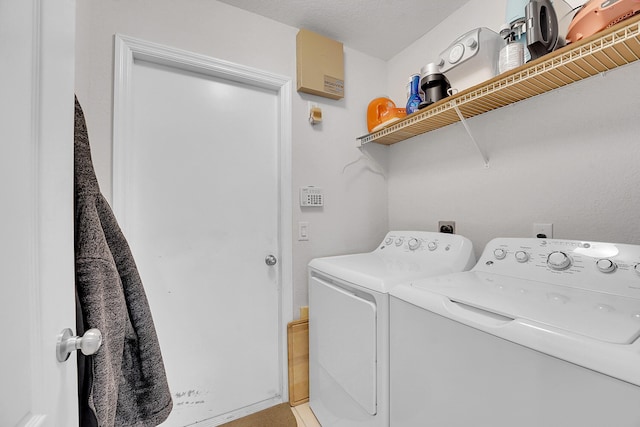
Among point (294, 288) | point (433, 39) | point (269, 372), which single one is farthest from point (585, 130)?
point (269, 372)

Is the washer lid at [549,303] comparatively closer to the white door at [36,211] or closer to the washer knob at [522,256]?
the washer knob at [522,256]

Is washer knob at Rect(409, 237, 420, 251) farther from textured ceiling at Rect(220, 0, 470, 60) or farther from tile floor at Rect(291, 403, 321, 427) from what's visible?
textured ceiling at Rect(220, 0, 470, 60)

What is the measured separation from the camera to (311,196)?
5.80 ft

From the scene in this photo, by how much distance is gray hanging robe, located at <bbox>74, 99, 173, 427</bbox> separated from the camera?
0.61 metres

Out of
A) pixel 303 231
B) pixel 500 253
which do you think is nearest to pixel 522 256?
pixel 500 253

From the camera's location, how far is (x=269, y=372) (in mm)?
1673

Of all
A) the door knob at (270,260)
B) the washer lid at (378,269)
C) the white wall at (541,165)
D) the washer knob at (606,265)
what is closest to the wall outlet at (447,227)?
the white wall at (541,165)

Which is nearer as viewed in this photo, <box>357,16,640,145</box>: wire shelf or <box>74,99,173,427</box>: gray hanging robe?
<box>74,99,173,427</box>: gray hanging robe

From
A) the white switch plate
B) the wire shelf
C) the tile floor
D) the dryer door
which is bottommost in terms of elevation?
the tile floor

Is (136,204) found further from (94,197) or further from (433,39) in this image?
(433,39)

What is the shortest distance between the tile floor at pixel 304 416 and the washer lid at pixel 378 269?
0.88 metres

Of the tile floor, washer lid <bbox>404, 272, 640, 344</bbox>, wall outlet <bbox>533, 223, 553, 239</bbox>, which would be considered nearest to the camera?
washer lid <bbox>404, 272, 640, 344</bbox>

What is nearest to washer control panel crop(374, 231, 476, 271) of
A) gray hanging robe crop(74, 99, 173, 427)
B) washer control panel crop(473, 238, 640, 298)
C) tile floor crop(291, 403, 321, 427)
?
washer control panel crop(473, 238, 640, 298)

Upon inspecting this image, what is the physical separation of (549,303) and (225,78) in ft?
6.04
